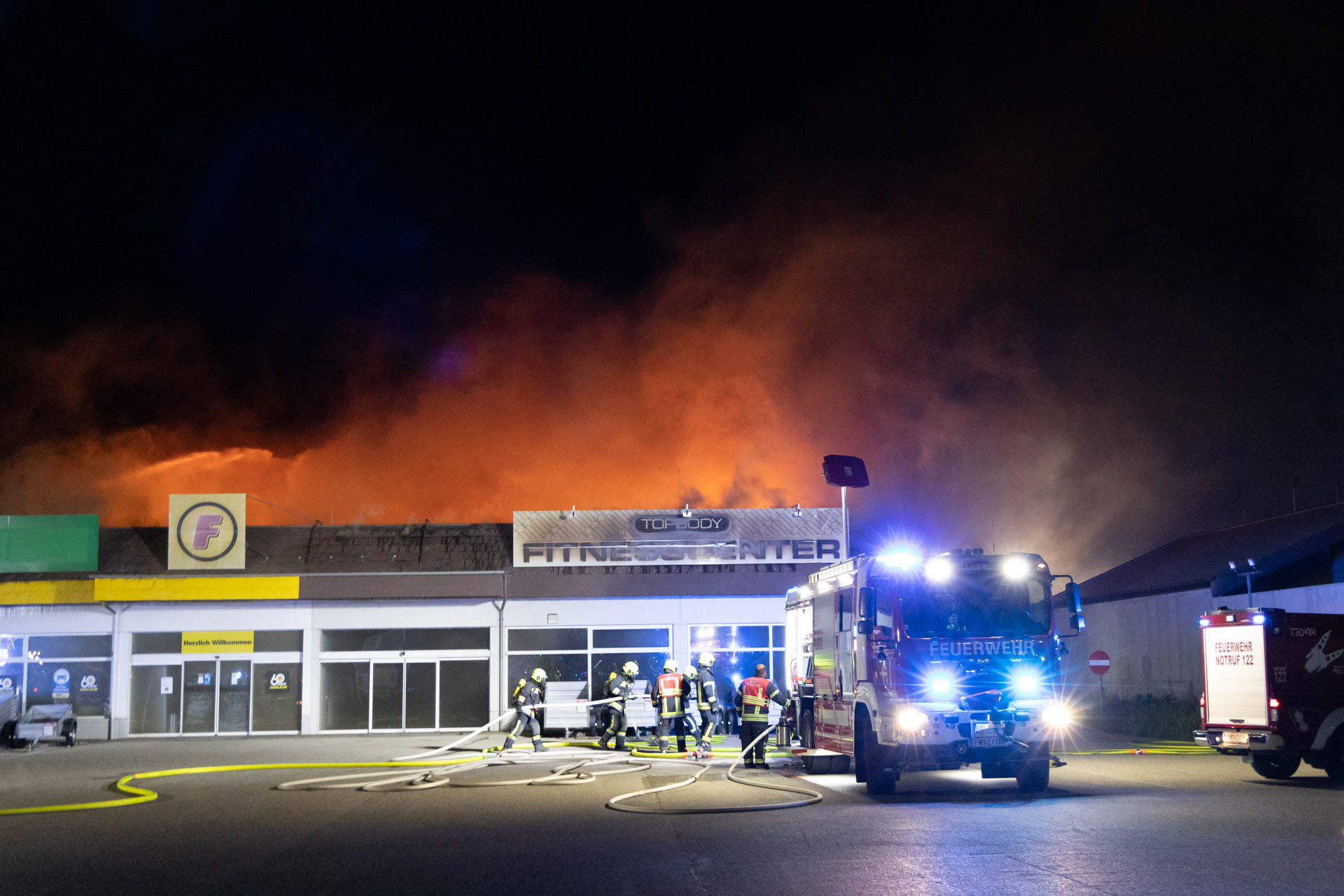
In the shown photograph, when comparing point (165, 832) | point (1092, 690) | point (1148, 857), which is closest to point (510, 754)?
point (165, 832)

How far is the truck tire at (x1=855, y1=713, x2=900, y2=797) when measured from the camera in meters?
14.7

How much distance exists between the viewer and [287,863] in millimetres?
10219

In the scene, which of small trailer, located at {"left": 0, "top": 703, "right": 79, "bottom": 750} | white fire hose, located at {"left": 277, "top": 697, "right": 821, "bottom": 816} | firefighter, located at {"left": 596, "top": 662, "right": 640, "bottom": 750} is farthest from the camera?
small trailer, located at {"left": 0, "top": 703, "right": 79, "bottom": 750}

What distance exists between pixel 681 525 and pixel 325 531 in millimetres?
10166

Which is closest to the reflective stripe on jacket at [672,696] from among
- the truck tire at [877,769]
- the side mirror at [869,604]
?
the truck tire at [877,769]

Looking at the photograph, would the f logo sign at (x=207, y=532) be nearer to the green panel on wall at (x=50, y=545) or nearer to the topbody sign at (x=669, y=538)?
the green panel on wall at (x=50, y=545)

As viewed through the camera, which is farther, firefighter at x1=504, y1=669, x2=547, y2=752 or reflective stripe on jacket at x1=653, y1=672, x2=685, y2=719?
firefighter at x1=504, y1=669, x2=547, y2=752

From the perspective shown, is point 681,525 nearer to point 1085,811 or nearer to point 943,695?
point 943,695

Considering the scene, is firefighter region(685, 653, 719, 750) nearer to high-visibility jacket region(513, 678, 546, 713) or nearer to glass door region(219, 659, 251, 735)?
high-visibility jacket region(513, 678, 546, 713)

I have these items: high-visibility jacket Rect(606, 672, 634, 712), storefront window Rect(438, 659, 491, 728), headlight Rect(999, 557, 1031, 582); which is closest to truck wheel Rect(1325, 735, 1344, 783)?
headlight Rect(999, 557, 1031, 582)

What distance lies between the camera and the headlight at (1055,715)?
14.4 meters

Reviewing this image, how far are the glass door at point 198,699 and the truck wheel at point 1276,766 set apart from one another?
79.3 feet

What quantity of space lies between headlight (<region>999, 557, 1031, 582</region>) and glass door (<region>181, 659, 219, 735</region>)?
72.8 feet

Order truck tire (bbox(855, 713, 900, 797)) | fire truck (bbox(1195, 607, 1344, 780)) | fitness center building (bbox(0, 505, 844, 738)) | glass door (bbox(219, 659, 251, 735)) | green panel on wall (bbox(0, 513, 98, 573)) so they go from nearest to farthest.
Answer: truck tire (bbox(855, 713, 900, 797)) → fire truck (bbox(1195, 607, 1344, 780)) → fitness center building (bbox(0, 505, 844, 738)) → glass door (bbox(219, 659, 251, 735)) → green panel on wall (bbox(0, 513, 98, 573))
